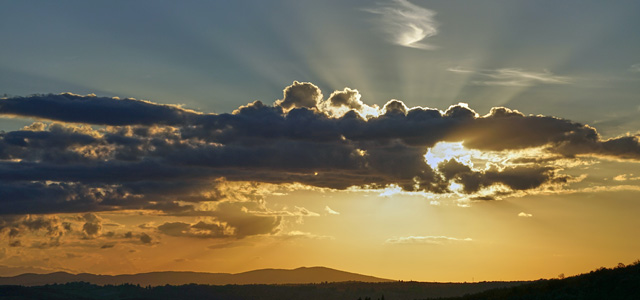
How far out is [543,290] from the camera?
99.1m

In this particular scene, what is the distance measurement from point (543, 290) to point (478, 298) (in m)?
9.53

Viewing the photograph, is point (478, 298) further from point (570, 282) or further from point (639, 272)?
point (639, 272)

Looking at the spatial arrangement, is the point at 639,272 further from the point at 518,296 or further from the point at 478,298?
the point at 478,298

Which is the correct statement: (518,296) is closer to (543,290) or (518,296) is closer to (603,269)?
(543,290)

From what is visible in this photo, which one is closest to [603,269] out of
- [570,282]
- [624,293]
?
[570,282]

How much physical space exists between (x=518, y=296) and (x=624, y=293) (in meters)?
14.9

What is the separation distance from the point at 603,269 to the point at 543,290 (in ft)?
30.1

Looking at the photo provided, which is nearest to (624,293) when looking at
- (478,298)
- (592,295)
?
(592,295)

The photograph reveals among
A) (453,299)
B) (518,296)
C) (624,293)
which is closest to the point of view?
(624,293)

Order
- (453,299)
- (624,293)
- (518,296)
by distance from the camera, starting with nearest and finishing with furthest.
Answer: (624,293)
(518,296)
(453,299)

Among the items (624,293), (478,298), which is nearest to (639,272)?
(624,293)

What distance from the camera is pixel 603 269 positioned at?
99.4 metres

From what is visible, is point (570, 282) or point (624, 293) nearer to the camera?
point (624, 293)

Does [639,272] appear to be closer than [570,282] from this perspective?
Yes
